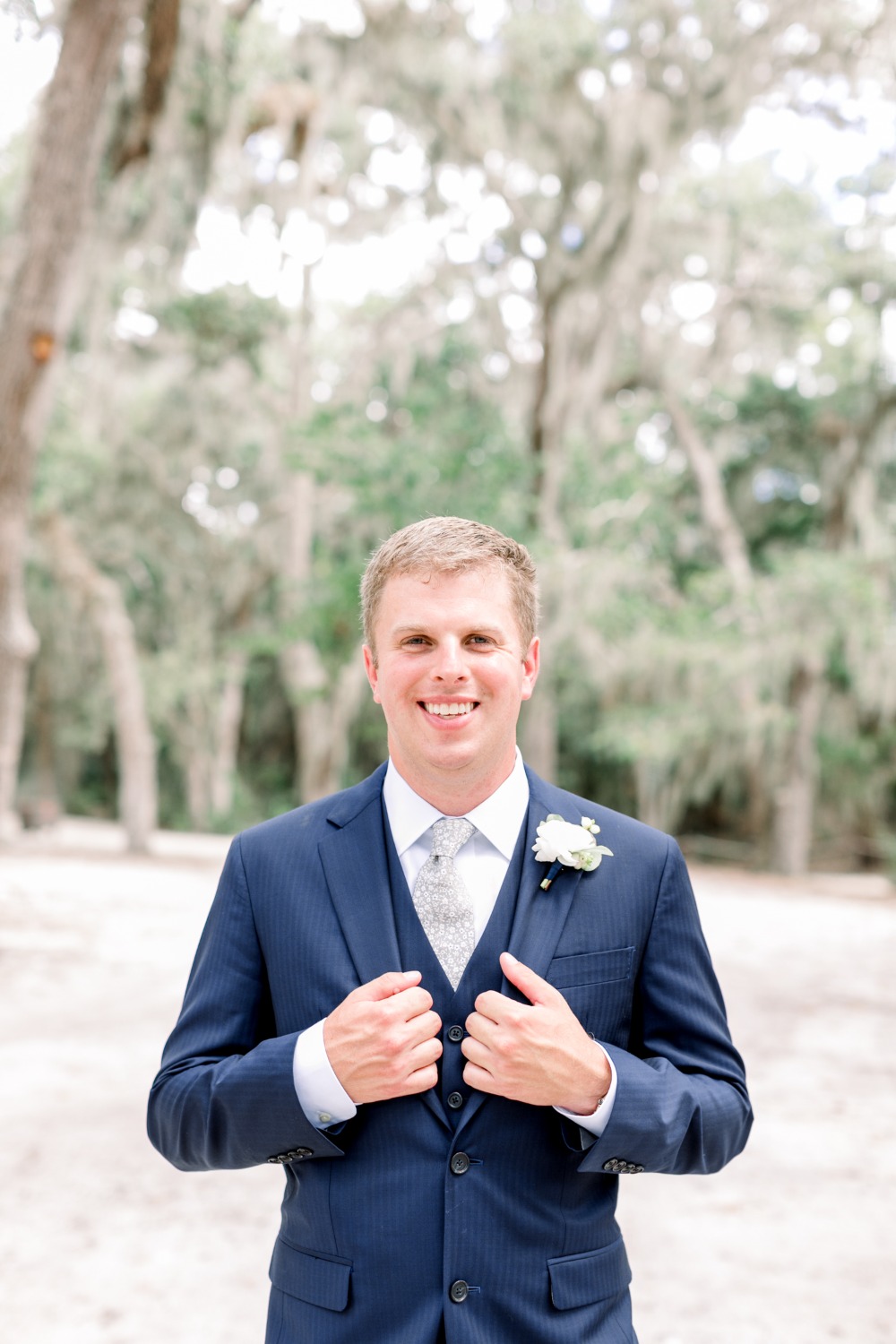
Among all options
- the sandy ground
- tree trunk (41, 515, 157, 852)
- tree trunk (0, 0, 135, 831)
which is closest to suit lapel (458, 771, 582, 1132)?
the sandy ground

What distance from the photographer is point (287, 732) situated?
81.4 feet

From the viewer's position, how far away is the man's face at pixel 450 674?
1.52m

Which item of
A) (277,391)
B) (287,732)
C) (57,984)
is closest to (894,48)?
(277,391)

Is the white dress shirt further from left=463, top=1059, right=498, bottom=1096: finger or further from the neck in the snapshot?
left=463, top=1059, right=498, bottom=1096: finger

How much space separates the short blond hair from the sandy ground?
2.28 m

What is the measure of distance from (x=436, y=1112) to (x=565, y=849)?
368 millimetres

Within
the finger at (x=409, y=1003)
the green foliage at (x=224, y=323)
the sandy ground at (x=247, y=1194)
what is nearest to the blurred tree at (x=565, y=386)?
the green foliage at (x=224, y=323)

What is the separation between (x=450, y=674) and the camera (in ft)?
4.93

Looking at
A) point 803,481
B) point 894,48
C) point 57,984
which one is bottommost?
point 57,984

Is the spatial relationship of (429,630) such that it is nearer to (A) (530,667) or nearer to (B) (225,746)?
(A) (530,667)

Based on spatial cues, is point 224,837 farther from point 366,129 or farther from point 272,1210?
point 272,1210

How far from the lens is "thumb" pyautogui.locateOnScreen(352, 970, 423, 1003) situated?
1375 mm

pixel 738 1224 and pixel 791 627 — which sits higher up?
pixel 791 627

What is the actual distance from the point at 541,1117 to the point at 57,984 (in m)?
5.71
